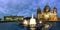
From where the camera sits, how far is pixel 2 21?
3.79 metres

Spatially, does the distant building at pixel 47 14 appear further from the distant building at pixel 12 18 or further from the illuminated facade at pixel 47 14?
the distant building at pixel 12 18

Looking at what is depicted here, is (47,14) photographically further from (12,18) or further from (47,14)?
(12,18)

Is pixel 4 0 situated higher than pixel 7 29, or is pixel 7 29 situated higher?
pixel 4 0

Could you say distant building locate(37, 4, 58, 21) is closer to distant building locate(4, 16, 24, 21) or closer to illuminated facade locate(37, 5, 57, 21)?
illuminated facade locate(37, 5, 57, 21)

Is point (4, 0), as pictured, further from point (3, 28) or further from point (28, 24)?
point (28, 24)

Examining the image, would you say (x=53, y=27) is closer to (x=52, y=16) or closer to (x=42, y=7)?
(x=52, y=16)

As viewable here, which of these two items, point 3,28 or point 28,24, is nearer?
point 28,24

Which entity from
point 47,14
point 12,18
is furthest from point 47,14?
point 12,18

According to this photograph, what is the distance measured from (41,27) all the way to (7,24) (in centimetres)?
123

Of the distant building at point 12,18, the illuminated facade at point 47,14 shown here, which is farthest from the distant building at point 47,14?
the distant building at point 12,18

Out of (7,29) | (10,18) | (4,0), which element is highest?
(4,0)

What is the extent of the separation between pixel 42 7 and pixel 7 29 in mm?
936

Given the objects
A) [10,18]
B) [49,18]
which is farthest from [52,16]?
[10,18]

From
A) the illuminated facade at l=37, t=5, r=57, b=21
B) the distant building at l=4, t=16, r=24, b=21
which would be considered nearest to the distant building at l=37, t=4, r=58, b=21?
the illuminated facade at l=37, t=5, r=57, b=21
